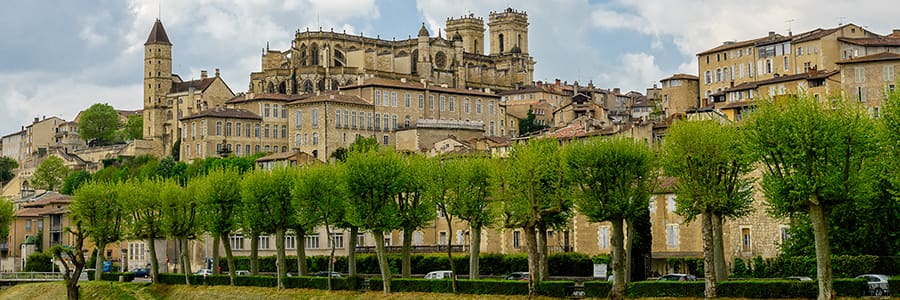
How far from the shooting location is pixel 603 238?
63.4m

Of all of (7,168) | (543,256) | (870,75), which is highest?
(7,168)

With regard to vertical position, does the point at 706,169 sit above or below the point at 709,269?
above

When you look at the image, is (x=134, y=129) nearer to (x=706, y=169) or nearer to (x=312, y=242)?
(x=312, y=242)

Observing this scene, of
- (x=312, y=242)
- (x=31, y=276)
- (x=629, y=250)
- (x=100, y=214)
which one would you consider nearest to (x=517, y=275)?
(x=629, y=250)

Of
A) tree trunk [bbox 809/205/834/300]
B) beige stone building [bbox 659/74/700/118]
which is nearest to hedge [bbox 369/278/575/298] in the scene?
tree trunk [bbox 809/205/834/300]

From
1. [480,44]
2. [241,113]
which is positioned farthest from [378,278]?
[480,44]

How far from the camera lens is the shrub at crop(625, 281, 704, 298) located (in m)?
45.8

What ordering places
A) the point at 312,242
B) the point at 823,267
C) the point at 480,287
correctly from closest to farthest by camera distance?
the point at 823,267 → the point at 480,287 → the point at 312,242

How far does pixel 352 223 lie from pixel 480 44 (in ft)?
470

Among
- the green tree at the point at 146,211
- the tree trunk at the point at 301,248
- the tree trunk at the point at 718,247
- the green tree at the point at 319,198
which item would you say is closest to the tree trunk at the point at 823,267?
the tree trunk at the point at 718,247

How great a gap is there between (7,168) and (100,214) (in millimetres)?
112849

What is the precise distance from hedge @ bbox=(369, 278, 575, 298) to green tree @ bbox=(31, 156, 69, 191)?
97280 mm

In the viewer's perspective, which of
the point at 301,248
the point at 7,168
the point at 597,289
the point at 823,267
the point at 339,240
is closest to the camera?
the point at 823,267

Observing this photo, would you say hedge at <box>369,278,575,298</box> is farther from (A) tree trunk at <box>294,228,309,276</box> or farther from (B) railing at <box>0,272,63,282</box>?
(B) railing at <box>0,272,63,282</box>
